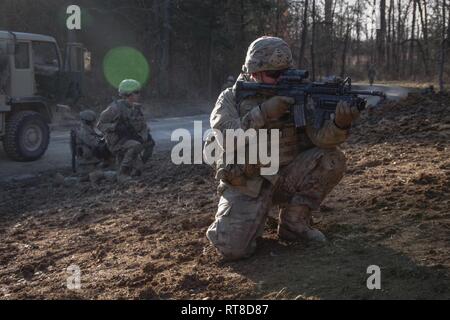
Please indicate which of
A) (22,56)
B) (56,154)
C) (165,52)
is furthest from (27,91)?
(165,52)

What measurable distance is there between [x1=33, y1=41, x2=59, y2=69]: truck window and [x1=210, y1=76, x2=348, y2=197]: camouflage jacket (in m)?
8.11

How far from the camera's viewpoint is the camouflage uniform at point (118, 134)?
8.04 metres

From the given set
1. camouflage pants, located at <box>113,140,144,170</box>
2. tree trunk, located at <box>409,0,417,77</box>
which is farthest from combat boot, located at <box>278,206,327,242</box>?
tree trunk, located at <box>409,0,417,77</box>

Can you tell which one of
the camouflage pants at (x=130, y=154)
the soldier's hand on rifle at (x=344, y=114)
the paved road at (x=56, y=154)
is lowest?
the paved road at (x=56, y=154)

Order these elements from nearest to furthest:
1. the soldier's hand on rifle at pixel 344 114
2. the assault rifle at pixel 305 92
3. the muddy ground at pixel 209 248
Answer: the muddy ground at pixel 209 248, the soldier's hand on rifle at pixel 344 114, the assault rifle at pixel 305 92

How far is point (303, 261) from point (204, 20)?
2329 cm

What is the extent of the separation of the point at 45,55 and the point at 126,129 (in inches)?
166

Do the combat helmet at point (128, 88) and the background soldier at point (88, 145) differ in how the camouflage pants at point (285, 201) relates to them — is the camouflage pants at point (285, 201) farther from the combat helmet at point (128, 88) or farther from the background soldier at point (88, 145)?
the background soldier at point (88, 145)

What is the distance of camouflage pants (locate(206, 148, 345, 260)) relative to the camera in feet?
12.6

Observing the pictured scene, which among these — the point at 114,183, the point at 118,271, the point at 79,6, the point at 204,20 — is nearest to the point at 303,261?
the point at 118,271

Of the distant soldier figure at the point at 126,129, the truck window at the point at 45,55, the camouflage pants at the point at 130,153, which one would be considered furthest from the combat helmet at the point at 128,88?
the truck window at the point at 45,55

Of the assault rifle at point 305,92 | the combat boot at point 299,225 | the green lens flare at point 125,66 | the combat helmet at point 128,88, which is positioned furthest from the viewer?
the green lens flare at point 125,66

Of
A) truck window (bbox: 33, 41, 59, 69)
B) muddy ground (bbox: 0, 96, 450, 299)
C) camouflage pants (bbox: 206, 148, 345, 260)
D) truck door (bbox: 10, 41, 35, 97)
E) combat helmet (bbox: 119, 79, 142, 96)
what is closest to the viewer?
muddy ground (bbox: 0, 96, 450, 299)

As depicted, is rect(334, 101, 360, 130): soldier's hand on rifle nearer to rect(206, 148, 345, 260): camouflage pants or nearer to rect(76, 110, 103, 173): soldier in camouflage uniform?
rect(206, 148, 345, 260): camouflage pants
